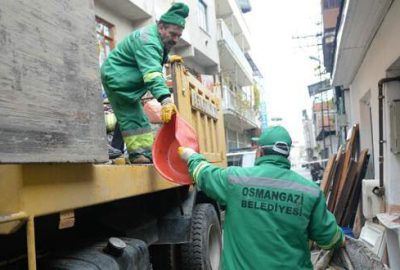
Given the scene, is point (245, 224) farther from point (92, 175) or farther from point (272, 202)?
point (92, 175)

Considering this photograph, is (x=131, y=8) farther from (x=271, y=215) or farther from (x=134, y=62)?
(x=271, y=215)

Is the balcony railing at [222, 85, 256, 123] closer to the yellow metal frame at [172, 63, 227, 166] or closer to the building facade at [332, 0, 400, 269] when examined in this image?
the building facade at [332, 0, 400, 269]

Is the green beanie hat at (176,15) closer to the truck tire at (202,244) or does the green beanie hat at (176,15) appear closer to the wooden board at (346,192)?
the truck tire at (202,244)

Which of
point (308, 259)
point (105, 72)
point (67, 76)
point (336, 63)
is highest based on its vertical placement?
point (336, 63)

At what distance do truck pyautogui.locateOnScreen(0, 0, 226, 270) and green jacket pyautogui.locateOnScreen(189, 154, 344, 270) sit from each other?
1.90ft

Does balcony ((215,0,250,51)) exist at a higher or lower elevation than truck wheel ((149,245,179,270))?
higher

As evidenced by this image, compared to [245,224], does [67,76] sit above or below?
above

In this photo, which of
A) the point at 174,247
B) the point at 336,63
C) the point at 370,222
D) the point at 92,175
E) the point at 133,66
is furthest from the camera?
the point at 336,63

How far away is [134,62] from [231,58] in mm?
21838

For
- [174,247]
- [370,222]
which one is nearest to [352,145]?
[370,222]

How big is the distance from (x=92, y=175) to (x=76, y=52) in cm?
59

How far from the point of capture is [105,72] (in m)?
4.11

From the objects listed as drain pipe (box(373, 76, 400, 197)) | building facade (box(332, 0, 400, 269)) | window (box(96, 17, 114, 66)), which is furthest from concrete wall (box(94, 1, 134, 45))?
drain pipe (box(373, 76, 400, 197))

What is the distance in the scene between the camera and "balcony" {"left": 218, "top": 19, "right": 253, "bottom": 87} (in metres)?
22.5
